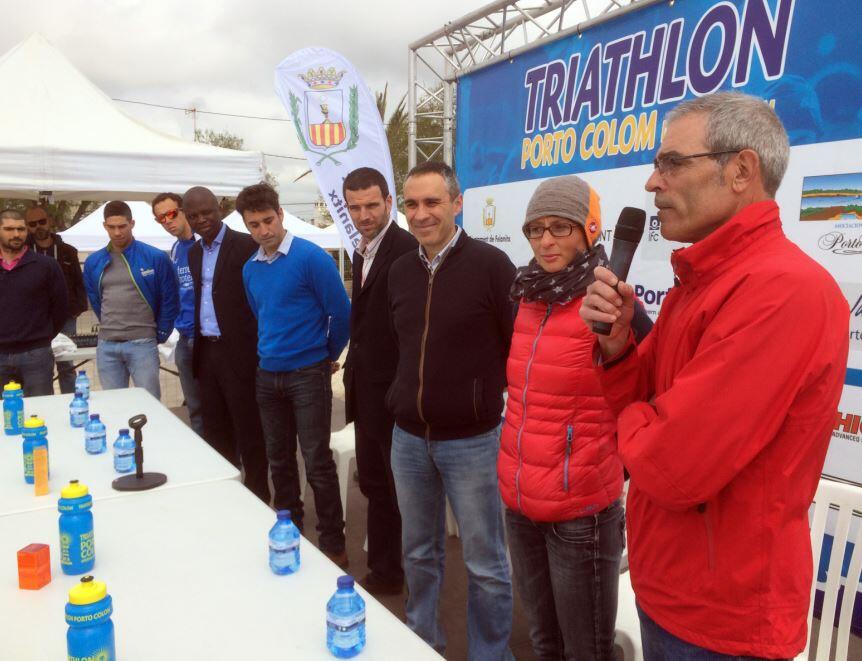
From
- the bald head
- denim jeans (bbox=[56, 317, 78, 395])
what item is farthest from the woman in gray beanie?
denim jeans (bbox=[56, 317, 78, 395])

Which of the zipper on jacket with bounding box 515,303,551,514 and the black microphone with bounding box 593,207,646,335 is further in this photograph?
the zipper on jacket with bounding box 515,303,551,514

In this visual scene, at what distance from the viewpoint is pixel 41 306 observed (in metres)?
4.19

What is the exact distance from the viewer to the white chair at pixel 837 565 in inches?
71.8

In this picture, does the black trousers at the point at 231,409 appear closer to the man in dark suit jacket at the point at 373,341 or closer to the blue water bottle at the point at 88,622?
the man in dark suit jacket at the point at 373,341

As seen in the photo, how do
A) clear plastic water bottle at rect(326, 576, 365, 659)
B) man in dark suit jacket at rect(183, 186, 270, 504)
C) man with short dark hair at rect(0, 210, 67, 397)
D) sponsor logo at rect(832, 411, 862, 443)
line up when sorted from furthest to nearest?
man with short dark hair at rect(0, 210, 67, 397), man in dark suit jacket at rect(183, 186, 270, 504), sponsor logo at rect(832, 411, 862, 443), clear plastic water bottle at rect(326, 576, 365, 659)

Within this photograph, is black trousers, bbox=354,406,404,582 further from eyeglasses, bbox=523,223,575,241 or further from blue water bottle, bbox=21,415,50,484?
eyeglasses, bbox=523,223,575,241

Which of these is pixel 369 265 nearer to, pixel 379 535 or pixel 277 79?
pixel 379 535

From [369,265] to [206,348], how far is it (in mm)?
1475

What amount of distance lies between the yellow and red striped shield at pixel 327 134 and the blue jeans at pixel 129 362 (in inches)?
72.1

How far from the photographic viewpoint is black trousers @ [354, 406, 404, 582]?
9.34ft

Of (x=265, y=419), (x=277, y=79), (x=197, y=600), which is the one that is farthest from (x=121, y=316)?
(x=197, y=600)

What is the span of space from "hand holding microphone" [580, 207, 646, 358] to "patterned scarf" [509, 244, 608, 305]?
391 mm

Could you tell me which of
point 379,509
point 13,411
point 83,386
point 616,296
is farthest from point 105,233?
point 616,296

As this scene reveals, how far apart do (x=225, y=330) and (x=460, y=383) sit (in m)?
1.94
